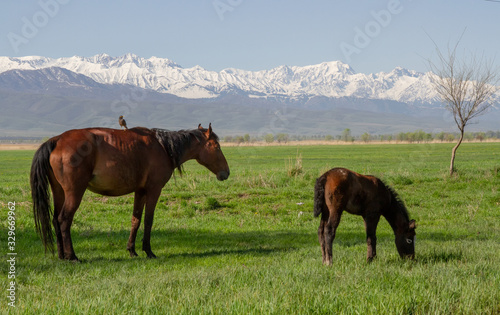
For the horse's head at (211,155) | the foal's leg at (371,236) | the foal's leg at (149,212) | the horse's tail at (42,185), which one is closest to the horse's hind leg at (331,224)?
the foal's leg at (371,236)

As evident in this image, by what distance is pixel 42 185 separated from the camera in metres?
8.74

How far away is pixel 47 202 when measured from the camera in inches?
348

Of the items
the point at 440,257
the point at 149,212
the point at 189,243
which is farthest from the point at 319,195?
the point at 189,243

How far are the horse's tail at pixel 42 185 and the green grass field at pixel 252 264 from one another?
2.00ft

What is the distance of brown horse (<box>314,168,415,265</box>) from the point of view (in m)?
8.16

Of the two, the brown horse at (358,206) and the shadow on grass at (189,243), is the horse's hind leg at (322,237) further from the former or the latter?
the shadow on grass at (189,243)

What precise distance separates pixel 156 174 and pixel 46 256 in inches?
99.9

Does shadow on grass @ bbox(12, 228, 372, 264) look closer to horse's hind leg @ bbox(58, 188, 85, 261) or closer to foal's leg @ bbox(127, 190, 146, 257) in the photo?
foal's leg @ bbox(127, 190, 146, 257)

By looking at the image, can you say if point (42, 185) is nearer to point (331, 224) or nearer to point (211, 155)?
point (211, 155)

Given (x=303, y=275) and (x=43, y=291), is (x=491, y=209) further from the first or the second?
(x=43, y=291)

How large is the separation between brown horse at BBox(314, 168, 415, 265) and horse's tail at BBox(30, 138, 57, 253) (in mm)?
4715

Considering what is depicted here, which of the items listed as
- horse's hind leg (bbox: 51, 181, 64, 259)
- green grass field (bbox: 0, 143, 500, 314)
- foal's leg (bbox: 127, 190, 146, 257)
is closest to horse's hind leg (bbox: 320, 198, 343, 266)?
green grass field (bbox: 0, 143, 500, 314)

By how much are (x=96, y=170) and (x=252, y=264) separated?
10.6ft

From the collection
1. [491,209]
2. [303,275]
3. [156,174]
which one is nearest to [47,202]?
[156,174]
